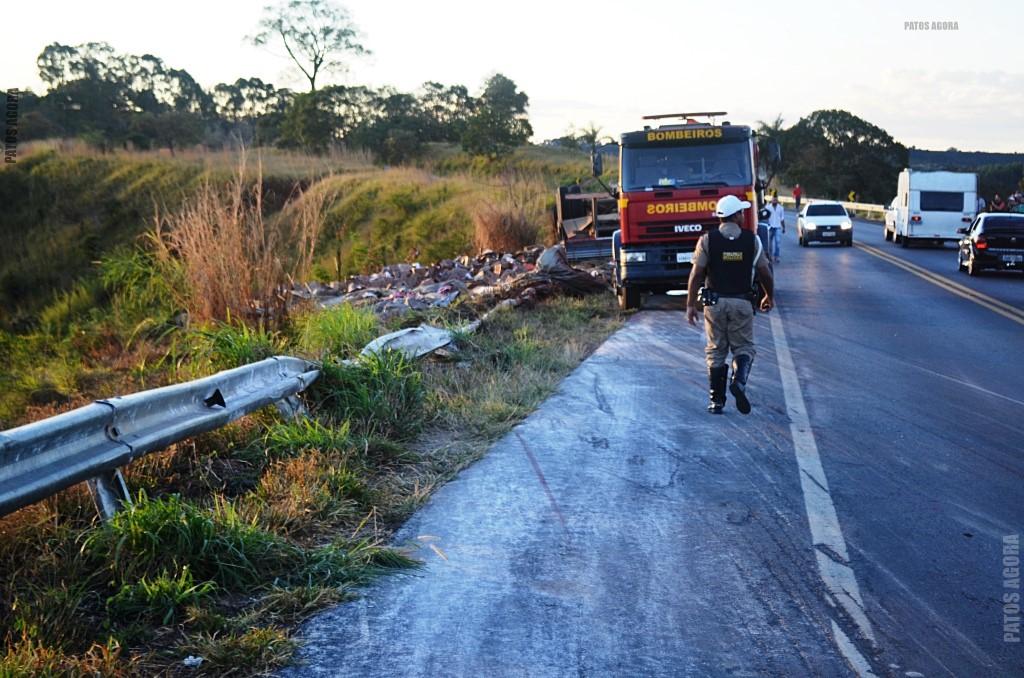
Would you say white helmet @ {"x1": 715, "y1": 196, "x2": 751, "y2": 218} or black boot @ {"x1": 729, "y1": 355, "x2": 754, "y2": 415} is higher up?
white helmet @ {"x1": 715, "y1": 196, "x2": 751, "y2": 218}

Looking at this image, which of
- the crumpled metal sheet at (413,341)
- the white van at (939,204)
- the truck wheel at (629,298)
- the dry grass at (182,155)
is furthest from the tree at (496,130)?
the crumpled metal sheet at (413,341)

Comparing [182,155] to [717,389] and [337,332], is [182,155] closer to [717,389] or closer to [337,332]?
[337,332]

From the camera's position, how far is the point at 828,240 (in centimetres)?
3309

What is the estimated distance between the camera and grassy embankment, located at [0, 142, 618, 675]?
3982mm

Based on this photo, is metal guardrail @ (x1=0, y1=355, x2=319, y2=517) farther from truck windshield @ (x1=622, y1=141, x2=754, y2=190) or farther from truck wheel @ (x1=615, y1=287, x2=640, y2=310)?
truck windshield @ (x1=622, y1=141, x2=754, y2=190)

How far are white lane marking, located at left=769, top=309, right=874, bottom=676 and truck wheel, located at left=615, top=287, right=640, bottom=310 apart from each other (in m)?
6.77

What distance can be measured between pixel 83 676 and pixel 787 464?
475 centimetres

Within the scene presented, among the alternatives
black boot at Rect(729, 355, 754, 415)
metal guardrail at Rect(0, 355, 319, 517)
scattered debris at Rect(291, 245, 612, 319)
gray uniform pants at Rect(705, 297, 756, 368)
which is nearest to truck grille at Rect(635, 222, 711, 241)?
scattered debris at Rect(291, 245, 612, 319)

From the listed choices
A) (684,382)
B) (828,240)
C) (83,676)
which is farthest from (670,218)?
(828,240)

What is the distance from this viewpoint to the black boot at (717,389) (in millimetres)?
8523

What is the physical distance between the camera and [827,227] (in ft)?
108

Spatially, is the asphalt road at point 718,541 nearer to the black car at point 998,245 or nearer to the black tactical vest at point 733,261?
the black tactical vest at point 733,261

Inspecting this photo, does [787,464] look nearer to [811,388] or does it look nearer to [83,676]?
[811,388]

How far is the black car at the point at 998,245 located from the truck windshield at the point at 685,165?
10202mm
